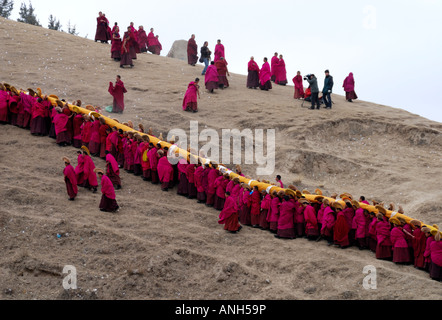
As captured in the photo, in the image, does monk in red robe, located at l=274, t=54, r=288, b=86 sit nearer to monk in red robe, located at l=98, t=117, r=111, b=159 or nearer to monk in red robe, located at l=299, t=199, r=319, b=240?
monk in red robe, located at l=98, t=117, r=111, b=159

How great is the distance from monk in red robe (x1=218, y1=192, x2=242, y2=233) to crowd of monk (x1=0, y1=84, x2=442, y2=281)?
0.07 ft

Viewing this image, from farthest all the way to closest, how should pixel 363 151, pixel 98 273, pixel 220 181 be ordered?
1. pixel 363 151
2. pixel 220 181
3. pixel 98 273

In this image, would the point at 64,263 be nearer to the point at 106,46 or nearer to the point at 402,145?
the point at 402,145

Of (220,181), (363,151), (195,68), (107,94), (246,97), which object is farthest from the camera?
(195,68)

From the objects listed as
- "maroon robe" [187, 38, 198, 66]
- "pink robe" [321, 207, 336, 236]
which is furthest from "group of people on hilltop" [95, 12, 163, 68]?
"pink robe" [321, 207, 336, 236]

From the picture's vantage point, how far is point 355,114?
61.8 ft

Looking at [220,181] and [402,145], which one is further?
[402,145]

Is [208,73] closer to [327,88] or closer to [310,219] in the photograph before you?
[327,88]

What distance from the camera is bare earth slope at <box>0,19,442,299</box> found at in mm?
9727

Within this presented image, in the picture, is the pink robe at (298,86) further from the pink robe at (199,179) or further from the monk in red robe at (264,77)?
the pink robe at (199,179)

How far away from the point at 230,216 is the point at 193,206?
4.77 feet

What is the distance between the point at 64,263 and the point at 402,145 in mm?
11775

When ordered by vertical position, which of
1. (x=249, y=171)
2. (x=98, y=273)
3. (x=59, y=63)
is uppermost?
(x=59, y=63)

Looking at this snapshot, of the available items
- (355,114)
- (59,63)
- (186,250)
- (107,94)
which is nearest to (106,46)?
(59,63)
